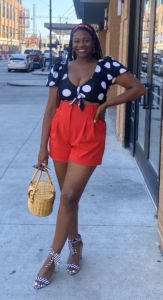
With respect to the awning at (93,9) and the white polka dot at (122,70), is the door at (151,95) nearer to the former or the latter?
the white polka dot at (122,70)

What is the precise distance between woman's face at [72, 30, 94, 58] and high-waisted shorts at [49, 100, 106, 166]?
0.36 metres

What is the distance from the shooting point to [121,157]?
7773mm

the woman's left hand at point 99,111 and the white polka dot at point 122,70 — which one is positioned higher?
the white polka dot at point 122,70

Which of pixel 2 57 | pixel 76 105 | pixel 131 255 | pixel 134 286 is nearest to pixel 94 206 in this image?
pixel 131 255

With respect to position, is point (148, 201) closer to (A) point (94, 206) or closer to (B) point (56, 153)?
(A) point (94, 206)

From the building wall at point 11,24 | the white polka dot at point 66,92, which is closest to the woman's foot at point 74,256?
the white polka dot at point 66,92

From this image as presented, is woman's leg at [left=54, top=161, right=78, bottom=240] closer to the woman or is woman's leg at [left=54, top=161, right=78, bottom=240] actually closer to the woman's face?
the woman

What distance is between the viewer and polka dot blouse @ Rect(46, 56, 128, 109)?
11.4ft

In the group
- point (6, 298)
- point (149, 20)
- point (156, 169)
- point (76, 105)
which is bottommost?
point (6, 298)

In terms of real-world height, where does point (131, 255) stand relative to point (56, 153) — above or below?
below

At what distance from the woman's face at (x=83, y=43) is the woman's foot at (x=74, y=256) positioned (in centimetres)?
140

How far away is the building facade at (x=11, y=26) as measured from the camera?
100250 millimetres

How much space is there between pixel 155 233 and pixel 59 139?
63.7 inches

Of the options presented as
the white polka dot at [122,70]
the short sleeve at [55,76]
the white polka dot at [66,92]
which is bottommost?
the white polka dot at [66,92]
